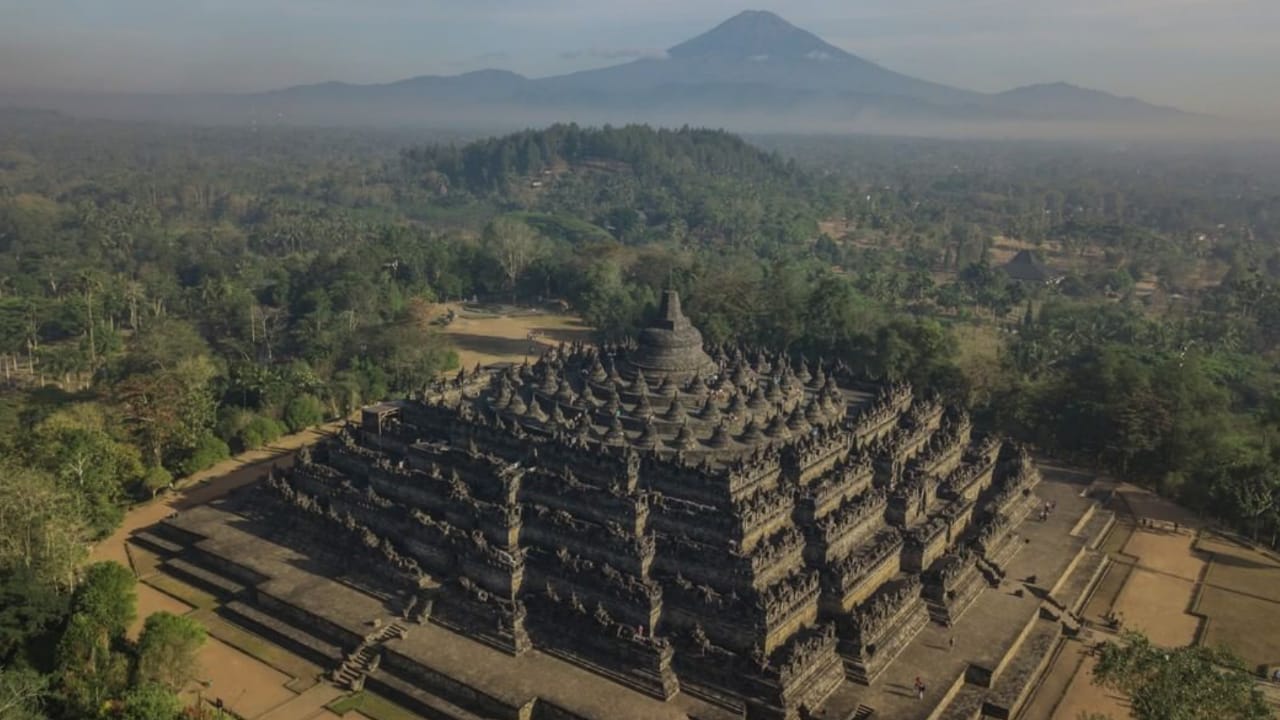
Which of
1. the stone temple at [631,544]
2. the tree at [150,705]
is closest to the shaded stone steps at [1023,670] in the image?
the stone temple at [631,544]

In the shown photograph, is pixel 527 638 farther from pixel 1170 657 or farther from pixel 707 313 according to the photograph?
pixel 707 313

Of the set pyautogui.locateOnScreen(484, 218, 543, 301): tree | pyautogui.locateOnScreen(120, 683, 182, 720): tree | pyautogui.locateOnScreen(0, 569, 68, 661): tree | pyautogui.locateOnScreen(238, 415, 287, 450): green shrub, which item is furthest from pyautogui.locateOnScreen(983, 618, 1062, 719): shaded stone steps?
pyautogui.locateOnScreen(484, 218, 543, 301): tree

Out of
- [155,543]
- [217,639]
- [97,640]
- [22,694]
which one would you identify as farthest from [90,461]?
[22,694]

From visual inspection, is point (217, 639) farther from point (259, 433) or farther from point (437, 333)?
point (437, 333)

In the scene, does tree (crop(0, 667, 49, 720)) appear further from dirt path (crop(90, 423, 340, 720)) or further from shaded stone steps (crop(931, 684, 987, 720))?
shaded stone steps (crop(931, 684, 987, 720))

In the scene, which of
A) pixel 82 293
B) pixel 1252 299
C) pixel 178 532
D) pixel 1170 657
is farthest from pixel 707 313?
pixel 1252 299

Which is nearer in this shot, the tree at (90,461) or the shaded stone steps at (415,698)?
the shaded stone steps at (415,698)

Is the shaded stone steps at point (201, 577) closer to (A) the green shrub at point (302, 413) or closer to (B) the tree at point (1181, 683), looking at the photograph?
(A) the green shrub at point (302, 413)
